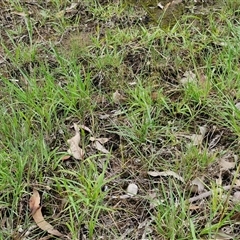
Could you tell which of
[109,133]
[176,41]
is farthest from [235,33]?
[109,133]

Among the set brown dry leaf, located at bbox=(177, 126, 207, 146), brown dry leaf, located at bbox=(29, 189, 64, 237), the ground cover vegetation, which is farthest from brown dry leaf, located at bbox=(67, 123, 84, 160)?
brown dry leaf, located at bbox=(177, 126, 207, 146)

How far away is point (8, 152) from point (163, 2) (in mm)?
1649

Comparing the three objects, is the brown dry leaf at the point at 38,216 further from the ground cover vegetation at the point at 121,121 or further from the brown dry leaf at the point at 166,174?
the brown dry leaf at the point at 166,174

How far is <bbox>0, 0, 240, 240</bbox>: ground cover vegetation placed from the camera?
73.0 inches

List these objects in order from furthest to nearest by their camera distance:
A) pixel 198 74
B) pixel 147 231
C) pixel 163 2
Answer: pixel 163 2 < pixel 198 74 < pixel 147 231

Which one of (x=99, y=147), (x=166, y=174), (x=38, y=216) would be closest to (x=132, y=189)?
(x=166, y=174)

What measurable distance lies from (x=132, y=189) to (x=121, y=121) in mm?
440

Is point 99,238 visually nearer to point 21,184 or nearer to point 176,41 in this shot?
point 21,184

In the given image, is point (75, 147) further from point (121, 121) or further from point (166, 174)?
point (166, 174)

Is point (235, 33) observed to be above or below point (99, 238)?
above

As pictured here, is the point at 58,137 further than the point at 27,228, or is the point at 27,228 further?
the point at 58,137

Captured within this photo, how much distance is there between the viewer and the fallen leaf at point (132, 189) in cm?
Result: 196

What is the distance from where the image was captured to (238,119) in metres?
2.17

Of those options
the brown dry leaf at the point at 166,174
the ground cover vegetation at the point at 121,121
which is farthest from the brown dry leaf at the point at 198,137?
the brown dry leaf at the point at 166,174
